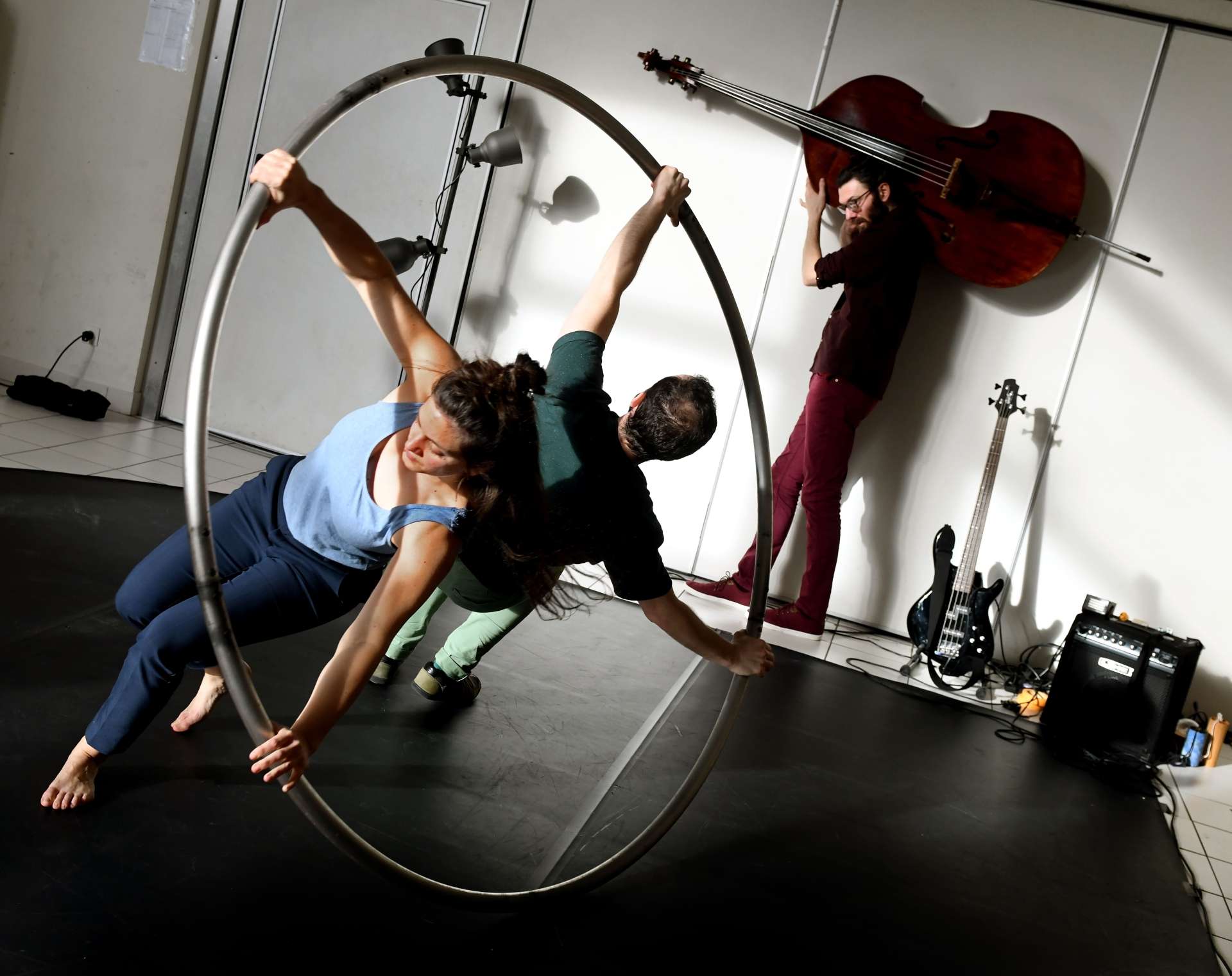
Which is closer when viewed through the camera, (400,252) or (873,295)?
(873,295)

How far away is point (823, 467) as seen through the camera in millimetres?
4598

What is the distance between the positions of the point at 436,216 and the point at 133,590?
3.38 meters

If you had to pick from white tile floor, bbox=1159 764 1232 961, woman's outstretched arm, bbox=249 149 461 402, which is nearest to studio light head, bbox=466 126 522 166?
woman's outstretched arm, bbox=249 149 461 402

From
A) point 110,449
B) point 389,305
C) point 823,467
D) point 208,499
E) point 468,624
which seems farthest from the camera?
→ point 110,449

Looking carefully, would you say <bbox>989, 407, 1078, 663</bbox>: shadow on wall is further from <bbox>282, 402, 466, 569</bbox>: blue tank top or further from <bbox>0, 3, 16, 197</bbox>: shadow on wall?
<bbox>0, 3, 16, 197</bbox>: shadow on wall

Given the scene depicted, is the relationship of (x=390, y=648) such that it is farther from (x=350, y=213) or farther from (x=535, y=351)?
(x=350, y=213)

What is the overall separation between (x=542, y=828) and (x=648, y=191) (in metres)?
3.33

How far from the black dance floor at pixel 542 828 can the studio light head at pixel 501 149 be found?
87.2 inches

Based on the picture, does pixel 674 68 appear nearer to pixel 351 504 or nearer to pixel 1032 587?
pixel 1032 587

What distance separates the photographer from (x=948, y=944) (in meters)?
2.49

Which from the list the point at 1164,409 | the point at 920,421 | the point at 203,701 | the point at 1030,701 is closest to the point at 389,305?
the point at 203,701

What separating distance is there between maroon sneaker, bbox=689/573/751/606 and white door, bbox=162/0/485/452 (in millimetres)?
1934

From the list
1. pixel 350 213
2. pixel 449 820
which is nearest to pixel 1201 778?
pixel 449 820

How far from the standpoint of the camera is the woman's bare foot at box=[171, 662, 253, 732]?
260cm
